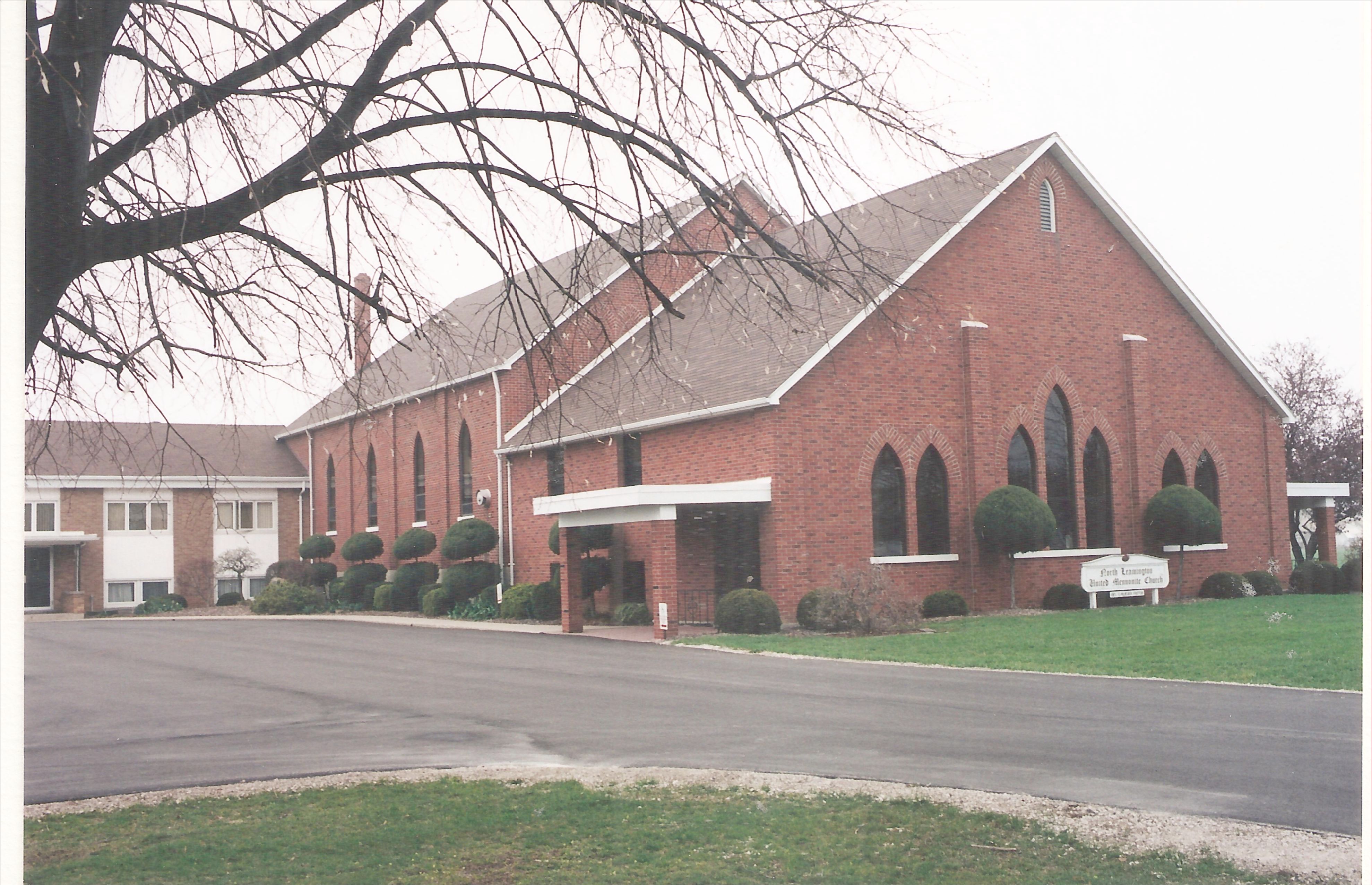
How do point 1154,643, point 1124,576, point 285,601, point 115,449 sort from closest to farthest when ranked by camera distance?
point 115,449
point 1154,643
point 1124,576
point 285,601

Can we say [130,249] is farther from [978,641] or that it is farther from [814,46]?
[978,641]

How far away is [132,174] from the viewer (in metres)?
6.99

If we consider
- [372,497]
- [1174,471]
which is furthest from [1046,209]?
[372,497]

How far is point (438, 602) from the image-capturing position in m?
28.3

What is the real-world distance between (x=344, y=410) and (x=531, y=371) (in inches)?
93.4

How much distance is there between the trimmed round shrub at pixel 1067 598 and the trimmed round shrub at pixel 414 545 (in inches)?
632

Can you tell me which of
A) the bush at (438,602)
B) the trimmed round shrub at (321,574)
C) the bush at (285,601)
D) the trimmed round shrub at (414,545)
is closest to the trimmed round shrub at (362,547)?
the trimmed round shrub at (321,574)

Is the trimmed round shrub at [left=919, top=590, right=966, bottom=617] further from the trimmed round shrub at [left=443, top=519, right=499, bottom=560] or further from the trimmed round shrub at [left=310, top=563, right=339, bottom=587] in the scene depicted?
the trimmed round shrub at [left=310, top=563, right=339, bottom=587]

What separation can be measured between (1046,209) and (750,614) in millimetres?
10615

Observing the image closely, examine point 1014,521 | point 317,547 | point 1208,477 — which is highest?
point 1208,477

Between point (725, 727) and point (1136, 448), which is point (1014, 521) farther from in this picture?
point (725, 727)

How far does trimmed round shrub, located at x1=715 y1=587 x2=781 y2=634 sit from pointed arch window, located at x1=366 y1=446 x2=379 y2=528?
63.6 feet

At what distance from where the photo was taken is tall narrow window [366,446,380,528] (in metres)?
36.7

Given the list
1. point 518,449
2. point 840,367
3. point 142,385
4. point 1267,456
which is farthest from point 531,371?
point 1267,456
